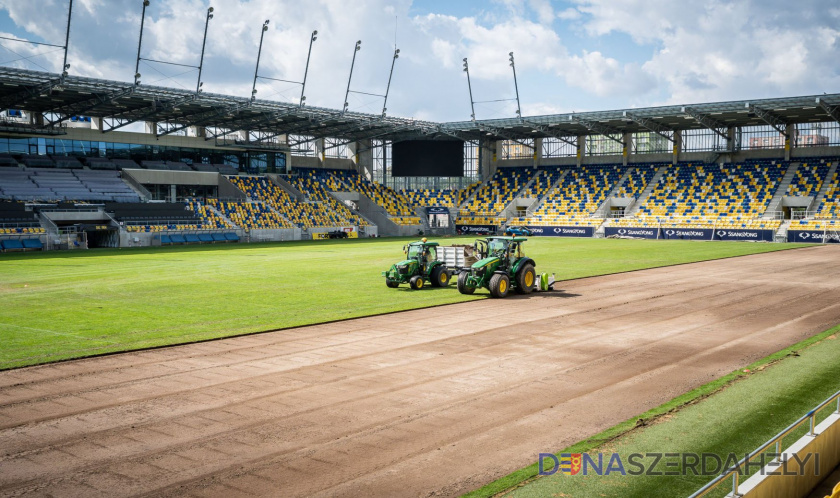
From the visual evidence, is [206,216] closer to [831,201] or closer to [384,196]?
[384,196]

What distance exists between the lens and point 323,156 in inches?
3132

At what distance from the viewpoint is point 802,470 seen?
691 cm

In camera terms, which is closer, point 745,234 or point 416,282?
point 416,282

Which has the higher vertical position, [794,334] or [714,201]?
[714,201]

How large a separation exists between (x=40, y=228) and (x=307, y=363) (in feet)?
141

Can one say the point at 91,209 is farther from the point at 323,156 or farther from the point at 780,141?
the point at 780,141

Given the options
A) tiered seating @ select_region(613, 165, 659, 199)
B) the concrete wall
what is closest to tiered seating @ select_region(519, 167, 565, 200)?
tiered seating @ select_region(613, 165, 659, 199)

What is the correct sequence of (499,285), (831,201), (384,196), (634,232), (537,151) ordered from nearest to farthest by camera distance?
(499,285), (831,201), (634,232), (384,196), (537,151)

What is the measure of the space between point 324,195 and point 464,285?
53.1 meters

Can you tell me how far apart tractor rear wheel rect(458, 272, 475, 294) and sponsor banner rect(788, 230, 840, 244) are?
41.8m

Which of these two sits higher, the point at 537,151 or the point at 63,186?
the point at 537,151

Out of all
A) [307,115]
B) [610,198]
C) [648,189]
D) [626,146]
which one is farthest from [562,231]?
[307,115]

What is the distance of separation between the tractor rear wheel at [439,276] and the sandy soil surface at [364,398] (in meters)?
5.50

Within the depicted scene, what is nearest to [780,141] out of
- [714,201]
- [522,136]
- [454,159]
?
[714,201]
